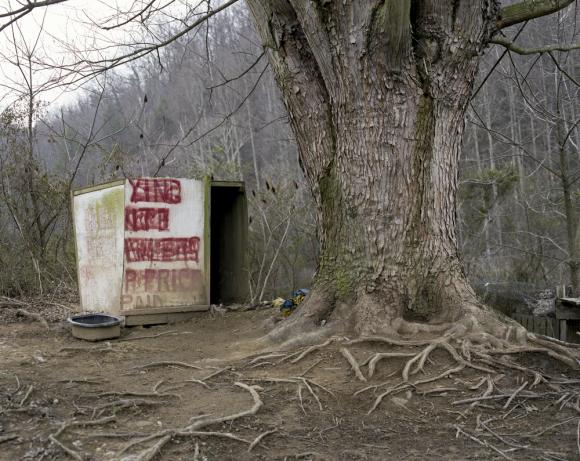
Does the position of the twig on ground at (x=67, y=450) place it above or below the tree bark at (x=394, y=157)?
below

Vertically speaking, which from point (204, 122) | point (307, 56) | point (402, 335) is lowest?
point (402, 335)

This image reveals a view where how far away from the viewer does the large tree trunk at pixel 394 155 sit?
513 centimetres

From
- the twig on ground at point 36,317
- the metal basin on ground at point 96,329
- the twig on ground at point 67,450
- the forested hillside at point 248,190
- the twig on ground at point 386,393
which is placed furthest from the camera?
the forested hillside at point 248,190

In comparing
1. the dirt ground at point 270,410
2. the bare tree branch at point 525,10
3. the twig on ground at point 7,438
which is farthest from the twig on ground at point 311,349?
the bare tree branch at point 525,10

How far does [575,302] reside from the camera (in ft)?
25.0

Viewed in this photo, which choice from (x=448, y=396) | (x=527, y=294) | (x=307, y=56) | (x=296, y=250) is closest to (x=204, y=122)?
(x=296, y=250)

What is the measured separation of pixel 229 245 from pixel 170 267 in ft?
6.66

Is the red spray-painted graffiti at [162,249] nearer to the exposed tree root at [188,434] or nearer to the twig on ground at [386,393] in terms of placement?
the exposed tree root at [188,434]

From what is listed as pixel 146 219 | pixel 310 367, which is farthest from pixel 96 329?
pixel 310 367

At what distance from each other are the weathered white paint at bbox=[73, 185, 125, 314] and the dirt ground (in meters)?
1.71

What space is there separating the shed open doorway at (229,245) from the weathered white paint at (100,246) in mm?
1939

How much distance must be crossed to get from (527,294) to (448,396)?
20.5 feet

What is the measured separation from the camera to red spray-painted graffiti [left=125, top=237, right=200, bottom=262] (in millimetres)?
7031

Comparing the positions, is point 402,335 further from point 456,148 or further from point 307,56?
point 307,56
